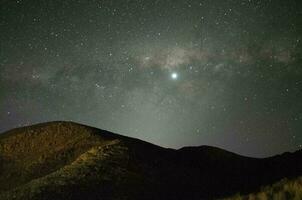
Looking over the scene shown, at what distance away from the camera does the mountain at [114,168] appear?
88.6 feet

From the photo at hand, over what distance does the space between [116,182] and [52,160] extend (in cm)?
1023

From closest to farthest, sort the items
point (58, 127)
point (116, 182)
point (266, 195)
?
point (266, 195) → point (116, 182) → point (58, 127)

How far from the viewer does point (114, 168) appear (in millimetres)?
30625

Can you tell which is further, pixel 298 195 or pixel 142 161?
pixel 142 161

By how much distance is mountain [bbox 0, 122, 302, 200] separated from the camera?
27.0 m

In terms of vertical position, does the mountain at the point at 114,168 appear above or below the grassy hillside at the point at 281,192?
above

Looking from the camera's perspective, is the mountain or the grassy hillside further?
the mountain

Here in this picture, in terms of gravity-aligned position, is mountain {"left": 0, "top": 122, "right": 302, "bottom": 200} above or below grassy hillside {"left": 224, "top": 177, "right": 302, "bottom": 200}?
above

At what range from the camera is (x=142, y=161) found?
109 feet

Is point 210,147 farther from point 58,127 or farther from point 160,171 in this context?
point 58,127

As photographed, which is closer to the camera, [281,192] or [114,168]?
[281,192]

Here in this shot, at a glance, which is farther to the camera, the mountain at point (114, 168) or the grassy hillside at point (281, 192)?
the mountain at point (114, 168)

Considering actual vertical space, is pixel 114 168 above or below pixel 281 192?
above

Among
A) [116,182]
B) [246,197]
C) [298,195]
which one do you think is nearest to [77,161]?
[116,182]
